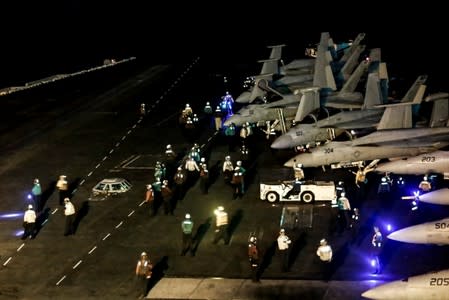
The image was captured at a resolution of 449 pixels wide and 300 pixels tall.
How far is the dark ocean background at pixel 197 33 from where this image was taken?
89062 mm

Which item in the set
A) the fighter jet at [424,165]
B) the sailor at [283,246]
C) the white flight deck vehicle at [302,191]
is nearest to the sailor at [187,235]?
the sailor at [283,246]

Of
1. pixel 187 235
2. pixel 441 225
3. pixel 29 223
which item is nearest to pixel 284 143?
pixel 187 235

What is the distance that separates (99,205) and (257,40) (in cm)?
7386

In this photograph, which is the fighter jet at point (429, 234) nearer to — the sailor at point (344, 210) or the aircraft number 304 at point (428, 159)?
the sailor at point (344, 210)

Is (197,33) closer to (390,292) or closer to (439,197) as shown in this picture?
(439,197)

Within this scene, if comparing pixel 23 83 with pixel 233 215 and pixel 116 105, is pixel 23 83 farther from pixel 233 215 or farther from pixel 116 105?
pixel 233 215

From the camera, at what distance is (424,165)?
3512cm

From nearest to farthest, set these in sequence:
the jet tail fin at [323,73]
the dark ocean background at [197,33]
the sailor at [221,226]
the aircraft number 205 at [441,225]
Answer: the aircraft number 205 at [441,225], the sailor at [221,226], the jet tail fin at [323,73], the dark ocean background at [197,33]

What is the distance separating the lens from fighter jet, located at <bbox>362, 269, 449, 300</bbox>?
21578mm

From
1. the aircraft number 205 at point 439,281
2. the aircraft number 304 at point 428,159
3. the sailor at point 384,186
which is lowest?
the sailor at point 384,186

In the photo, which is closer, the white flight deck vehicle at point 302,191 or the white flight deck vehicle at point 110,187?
the white flight deck vehicle at point 302,191

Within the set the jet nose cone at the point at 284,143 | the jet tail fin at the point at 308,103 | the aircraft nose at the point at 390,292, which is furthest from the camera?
the jet tail fin at the point at 308,103

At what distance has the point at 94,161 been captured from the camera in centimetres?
4456

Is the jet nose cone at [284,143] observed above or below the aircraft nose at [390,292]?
above
